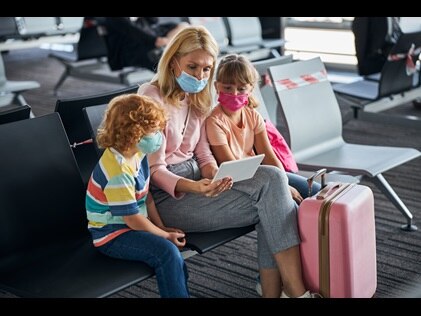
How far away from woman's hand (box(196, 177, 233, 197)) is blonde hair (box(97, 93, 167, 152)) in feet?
0.81

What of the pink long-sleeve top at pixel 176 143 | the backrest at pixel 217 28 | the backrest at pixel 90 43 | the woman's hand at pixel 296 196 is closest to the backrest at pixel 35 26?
the backrest at pixel 90 43

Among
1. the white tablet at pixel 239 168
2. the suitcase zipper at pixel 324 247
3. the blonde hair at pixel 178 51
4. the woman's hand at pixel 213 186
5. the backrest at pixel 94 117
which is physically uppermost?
the blonde hair at pixel 178 51

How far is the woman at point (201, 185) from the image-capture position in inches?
83.7

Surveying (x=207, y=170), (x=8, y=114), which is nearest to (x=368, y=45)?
(x=207, y=170)

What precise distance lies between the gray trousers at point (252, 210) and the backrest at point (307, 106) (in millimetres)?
958

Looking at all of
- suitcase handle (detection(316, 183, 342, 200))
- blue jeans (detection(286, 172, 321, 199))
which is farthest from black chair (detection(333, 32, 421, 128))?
suitcase handle (detection(316, 183, 342, 200))

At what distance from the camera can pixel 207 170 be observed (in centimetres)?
230

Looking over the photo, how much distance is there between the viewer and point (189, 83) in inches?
89.0

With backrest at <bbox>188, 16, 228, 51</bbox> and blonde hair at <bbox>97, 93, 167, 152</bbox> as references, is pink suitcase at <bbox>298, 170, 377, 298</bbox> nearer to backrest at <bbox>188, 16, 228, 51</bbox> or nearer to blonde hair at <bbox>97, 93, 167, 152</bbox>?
blonde hair at <bbox>97, 93, 167, 152</bbox>

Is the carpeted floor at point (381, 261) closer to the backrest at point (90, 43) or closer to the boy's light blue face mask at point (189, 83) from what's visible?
the boy's light blue face mask at point (189, 83)

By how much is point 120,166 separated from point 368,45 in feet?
10.6

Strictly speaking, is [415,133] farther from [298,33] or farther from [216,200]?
[298,33]

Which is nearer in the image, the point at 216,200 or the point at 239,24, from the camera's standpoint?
the point at 216,200

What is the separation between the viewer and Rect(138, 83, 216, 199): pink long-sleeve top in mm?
2166
